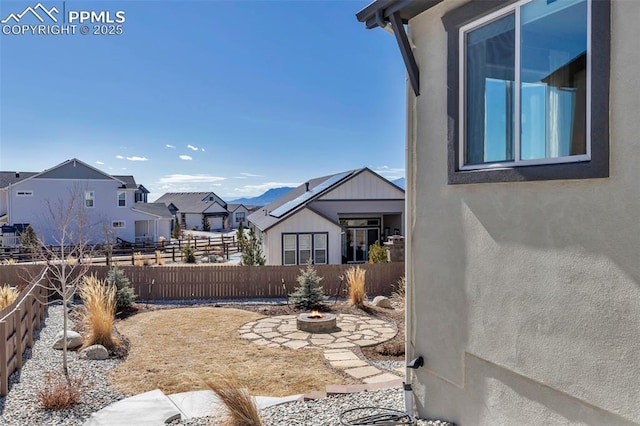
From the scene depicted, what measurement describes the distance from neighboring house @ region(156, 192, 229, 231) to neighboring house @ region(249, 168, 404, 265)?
3768 centimetres

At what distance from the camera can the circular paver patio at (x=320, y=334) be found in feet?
30.0

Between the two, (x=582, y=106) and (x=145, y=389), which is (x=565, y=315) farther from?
(x=145, y=389)

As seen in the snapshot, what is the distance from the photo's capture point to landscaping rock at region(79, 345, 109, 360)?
25.9 ft

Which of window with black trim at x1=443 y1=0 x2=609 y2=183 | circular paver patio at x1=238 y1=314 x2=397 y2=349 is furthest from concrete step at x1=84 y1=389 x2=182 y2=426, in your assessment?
window with black trim at x1=443 y1=0 x2=609 y2=183

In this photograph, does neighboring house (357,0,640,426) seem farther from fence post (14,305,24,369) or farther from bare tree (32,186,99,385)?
fence post (14,305,24,369)

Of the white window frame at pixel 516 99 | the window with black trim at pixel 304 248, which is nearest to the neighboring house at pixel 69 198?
the window with black trim at pixel 304 248

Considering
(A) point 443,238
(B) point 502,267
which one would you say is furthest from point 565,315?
(A) point 443,238

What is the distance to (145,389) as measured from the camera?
6578 mm

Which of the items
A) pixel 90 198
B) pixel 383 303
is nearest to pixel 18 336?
pixel 383 303

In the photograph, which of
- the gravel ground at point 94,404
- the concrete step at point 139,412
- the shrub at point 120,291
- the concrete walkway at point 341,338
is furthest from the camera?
the shrub at point 120,291

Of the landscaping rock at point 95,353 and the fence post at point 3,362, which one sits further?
the landscaping rock at point 95,353

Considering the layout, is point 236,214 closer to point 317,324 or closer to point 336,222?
point 336,222

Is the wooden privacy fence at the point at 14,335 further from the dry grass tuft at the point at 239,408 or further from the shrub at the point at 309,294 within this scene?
the shrub at the point at 309,294

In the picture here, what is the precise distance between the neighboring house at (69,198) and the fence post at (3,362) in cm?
2619
